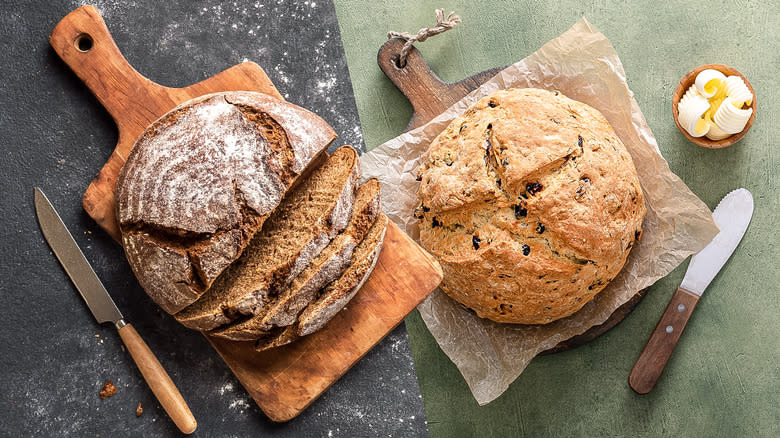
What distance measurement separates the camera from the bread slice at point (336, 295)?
1.89 meters

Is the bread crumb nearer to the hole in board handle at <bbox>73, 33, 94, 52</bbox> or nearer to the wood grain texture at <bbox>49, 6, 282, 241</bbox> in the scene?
the wood grain texture at <bbox>49, 6, 282, 241</bbox>

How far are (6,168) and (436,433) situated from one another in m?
1.92

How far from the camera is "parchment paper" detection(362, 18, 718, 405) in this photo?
7.48ft

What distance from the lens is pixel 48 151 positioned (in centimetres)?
218

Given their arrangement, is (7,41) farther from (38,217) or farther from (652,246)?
(652,246)

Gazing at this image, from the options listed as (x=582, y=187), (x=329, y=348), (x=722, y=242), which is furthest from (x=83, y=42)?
(x=722, y=242)

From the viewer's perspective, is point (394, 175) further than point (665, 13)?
No

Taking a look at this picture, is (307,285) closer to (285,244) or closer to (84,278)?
(285,244)

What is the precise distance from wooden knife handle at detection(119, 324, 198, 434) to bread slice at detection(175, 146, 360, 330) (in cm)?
27

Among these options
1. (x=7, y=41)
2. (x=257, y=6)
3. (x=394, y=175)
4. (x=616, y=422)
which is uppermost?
(x=7, y=41)

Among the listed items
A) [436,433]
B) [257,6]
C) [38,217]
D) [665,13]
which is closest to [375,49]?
[257,6]

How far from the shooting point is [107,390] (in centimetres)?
215

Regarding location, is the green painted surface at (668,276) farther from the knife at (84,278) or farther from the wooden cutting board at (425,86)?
the knife at (84,278)

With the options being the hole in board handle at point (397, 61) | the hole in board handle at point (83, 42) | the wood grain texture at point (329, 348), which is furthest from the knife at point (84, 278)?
the hole in board handle at point (397, 61)
